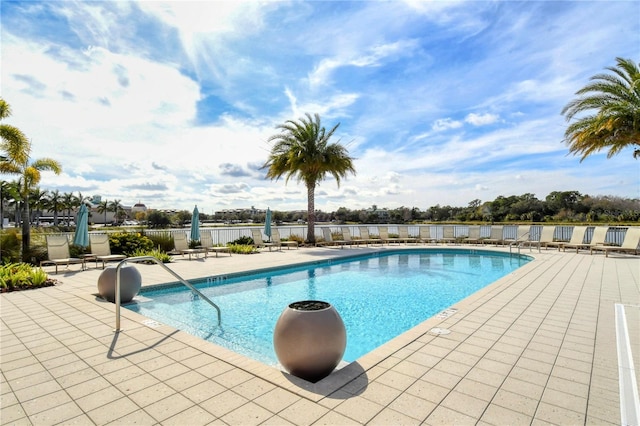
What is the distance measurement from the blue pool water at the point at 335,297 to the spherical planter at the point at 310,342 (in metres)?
1.45

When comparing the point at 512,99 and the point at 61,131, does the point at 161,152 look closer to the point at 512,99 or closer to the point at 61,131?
the point at 61,131

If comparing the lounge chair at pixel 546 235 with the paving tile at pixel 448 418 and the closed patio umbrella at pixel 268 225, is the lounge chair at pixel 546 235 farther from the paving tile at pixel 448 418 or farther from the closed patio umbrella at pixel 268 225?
the paving tile at pixel 448 418

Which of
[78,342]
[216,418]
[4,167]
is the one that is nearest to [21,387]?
[78,342]

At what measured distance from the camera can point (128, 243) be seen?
1264cm

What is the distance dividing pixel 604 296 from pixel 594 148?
592 centimetres

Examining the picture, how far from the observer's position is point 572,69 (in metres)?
10.7

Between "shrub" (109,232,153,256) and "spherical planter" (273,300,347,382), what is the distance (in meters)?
11.0

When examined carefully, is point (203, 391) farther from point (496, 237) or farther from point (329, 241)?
point (496, 237)

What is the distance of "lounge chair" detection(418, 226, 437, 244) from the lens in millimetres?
19844

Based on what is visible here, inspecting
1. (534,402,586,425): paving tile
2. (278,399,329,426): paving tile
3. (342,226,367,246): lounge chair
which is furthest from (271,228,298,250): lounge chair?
(534,402,586,425): paving tile

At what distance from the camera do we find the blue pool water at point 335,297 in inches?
227

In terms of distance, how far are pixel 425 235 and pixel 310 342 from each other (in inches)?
708

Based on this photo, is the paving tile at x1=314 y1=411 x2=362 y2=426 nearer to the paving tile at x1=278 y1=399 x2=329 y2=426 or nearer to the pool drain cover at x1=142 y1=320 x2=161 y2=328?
the paving tile at x1=278 y1=399 x2=329 y2=426

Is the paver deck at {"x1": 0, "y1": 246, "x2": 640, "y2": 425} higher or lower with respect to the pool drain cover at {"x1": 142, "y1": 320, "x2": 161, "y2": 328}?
higher
